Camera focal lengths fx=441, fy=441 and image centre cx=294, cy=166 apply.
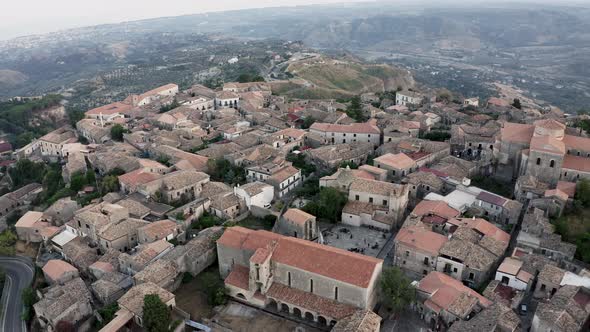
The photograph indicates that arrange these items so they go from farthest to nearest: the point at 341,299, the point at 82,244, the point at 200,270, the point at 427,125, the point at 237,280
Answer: the point at 427,125
the point at 82,244
the point at 200,270
the point at 237,280
the point at 341,299

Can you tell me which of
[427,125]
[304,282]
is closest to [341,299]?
[304,282]

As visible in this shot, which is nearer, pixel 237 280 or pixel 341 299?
pixel 341 299

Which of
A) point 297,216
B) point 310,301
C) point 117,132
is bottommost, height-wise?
point 117,132

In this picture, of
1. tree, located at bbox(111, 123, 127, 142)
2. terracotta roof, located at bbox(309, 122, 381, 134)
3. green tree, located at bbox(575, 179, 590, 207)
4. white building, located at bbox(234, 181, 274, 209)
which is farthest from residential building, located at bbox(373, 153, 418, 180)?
tree, located at bbox(111, 123, 127, 142)

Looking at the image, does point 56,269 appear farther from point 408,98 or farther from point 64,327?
point 408,98

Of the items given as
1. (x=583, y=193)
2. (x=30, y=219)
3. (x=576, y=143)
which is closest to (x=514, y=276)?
(x=583, y=193)

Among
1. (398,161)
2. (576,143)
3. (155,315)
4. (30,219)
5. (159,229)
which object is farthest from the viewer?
(398,161)

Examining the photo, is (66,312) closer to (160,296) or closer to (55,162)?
(160,296)
